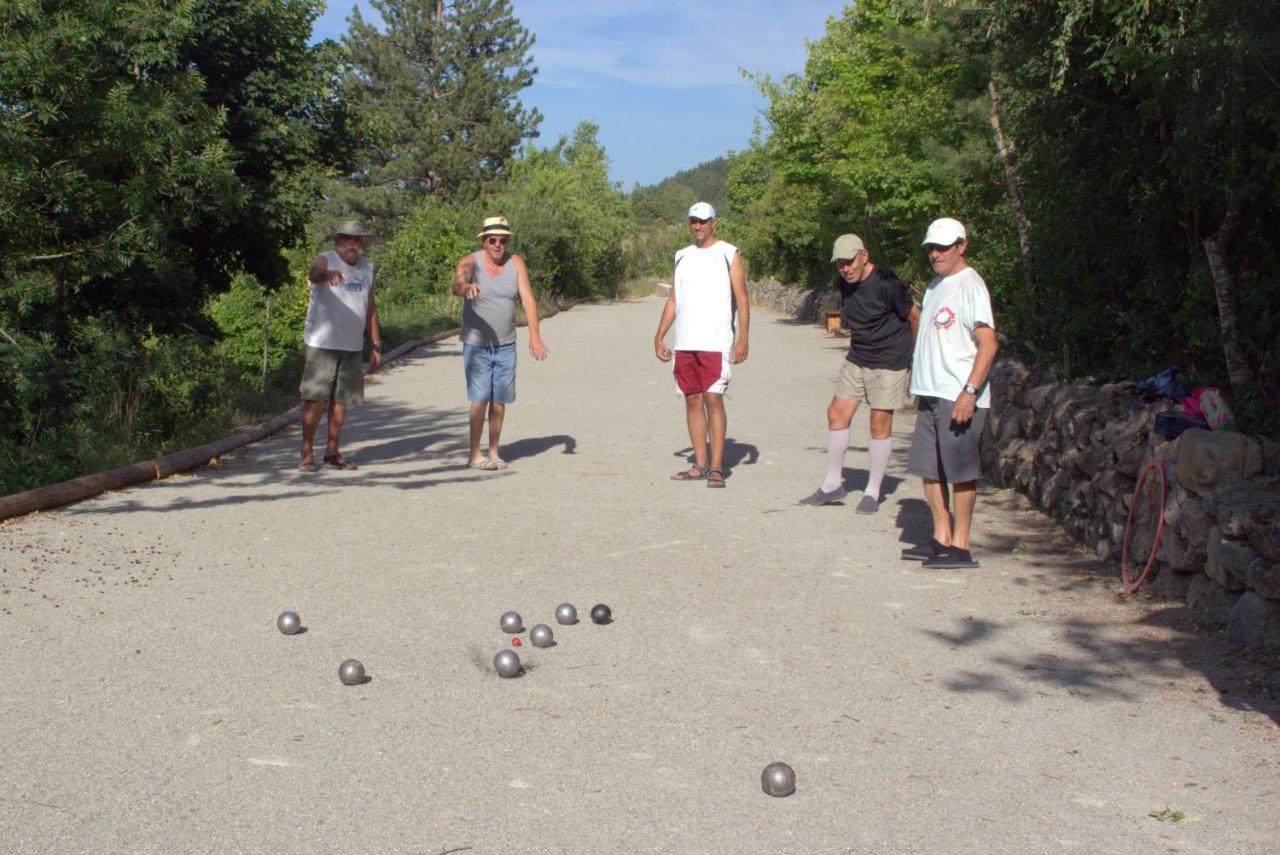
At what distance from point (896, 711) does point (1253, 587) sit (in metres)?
1.83

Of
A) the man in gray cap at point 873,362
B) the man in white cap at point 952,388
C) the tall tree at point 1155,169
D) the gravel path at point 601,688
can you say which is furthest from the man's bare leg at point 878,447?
the tall tree at point 1155,169

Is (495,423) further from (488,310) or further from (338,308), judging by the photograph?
(338,308)

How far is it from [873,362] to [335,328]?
4342 millimetres

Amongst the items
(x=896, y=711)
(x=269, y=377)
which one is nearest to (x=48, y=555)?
(x=896, y=711)

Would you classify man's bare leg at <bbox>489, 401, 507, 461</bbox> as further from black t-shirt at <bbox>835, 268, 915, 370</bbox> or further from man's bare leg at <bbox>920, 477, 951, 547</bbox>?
man's bare leg at <bbox>920, 477, 951, 547</bbox>

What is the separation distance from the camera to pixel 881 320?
9289mm

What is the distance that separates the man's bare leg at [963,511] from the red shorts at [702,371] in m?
2.86

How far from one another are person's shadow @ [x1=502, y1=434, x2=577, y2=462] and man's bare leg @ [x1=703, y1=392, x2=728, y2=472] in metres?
2.09

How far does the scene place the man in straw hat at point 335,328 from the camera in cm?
1073

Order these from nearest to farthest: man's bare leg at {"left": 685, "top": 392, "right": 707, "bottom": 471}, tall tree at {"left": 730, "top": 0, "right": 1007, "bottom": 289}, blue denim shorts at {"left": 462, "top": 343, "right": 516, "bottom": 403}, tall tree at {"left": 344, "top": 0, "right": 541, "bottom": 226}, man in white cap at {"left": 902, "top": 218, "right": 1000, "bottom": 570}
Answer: man in white cap at {"left": 902, "top": 218, "right": 1000, "bottom": 570}
man's bare leg at {"left": 685, "top": 392, "right": 707, "bottom": 471}
blue denim shorts at {"left": 462, "top": 343, "right": 516, "bottom": 403}
tall tree at {"left": 730, "top": 0, "right": 1007, "bottom": 289}
tall tree at {"left": 344, "top": 0, "right": 541, "bottom": 226}

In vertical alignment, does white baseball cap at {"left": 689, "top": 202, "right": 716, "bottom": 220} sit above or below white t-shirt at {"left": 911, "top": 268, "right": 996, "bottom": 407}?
above

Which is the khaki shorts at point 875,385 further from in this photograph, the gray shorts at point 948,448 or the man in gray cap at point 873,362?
the gray shorts at point 948,448

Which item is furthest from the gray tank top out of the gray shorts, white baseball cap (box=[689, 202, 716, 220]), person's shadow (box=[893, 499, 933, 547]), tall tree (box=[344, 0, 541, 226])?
tall tree (box=[344, 0, 541, 226])

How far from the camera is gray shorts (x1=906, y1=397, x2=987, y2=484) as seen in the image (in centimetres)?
746
